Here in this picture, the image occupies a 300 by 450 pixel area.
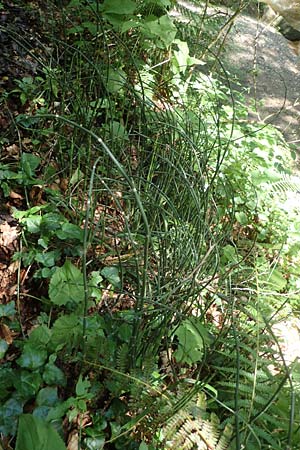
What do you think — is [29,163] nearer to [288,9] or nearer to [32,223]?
[32,223]

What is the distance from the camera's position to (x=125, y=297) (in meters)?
→ 1.85

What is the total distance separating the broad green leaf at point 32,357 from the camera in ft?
4.65

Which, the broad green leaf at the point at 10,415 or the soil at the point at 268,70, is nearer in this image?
the broad green leaf at the point at 10,415

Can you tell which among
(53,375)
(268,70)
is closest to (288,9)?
(268,70)

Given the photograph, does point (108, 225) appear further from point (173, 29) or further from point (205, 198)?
point (173, 29)

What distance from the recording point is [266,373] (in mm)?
1610

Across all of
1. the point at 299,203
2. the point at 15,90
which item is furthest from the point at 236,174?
the point at 15,90

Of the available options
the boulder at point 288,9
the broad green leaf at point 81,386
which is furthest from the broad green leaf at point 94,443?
the boulder at point 288,9

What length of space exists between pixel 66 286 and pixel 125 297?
335 millimetres

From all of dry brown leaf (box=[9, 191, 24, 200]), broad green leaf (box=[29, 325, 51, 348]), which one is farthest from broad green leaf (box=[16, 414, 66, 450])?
dry brown leaf (box=[9, 191, 24, 200])

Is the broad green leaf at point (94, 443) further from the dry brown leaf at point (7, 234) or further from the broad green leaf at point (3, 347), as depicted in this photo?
the dry brown leaf at point (7, 234)

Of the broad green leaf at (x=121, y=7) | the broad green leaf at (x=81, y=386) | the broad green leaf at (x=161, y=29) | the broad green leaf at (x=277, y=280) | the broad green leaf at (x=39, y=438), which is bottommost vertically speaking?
the broad green leaf at (x=81, y=386)

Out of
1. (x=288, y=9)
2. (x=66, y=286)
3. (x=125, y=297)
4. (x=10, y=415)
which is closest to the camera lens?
(x=10, y=415)

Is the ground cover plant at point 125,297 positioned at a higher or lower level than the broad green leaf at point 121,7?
lower
